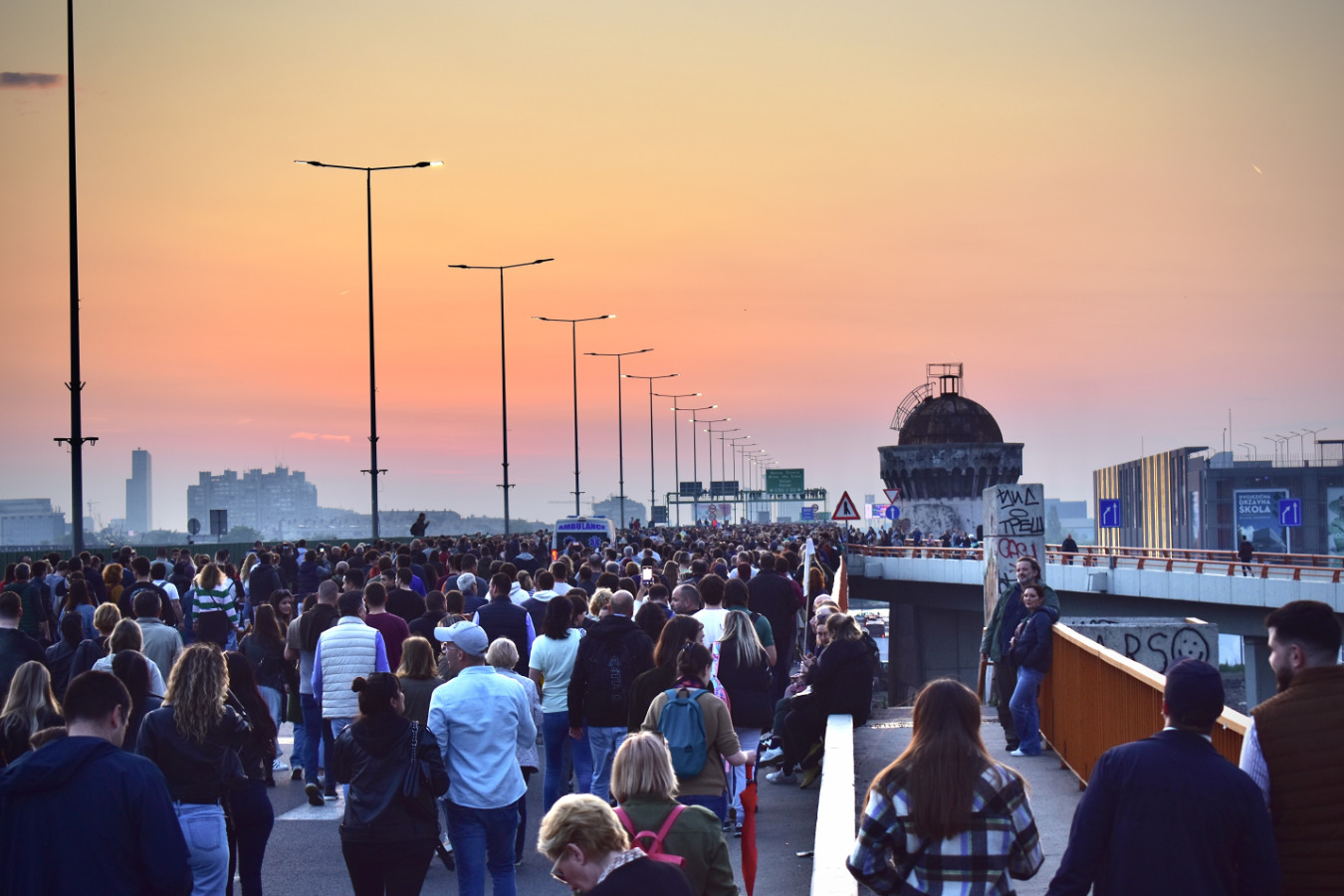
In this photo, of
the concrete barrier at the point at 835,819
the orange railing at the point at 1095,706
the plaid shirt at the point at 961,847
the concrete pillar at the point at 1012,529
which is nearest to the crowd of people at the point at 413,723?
the concrete barrier at the point at 835,819

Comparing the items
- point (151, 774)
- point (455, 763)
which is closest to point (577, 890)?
point (151, 774)

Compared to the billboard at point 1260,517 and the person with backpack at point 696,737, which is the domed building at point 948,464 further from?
the person with backpack at point 696,737

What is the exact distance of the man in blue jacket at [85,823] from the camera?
5.03 meters

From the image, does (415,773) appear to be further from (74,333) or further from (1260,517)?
(1260,517)

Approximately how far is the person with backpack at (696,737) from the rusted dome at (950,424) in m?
100

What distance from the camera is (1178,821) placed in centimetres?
475

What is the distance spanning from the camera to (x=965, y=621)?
219ft

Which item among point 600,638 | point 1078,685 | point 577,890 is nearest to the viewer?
point 577,890

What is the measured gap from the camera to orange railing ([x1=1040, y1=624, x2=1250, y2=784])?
9.18 meters

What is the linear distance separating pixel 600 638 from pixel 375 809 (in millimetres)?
3286

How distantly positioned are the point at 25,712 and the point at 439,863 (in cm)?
417

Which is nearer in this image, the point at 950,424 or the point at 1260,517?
the point at 950,424

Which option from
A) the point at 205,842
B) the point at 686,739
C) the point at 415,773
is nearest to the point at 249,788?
the point at 205,842

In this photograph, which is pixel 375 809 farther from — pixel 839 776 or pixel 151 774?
pixel 839 776
